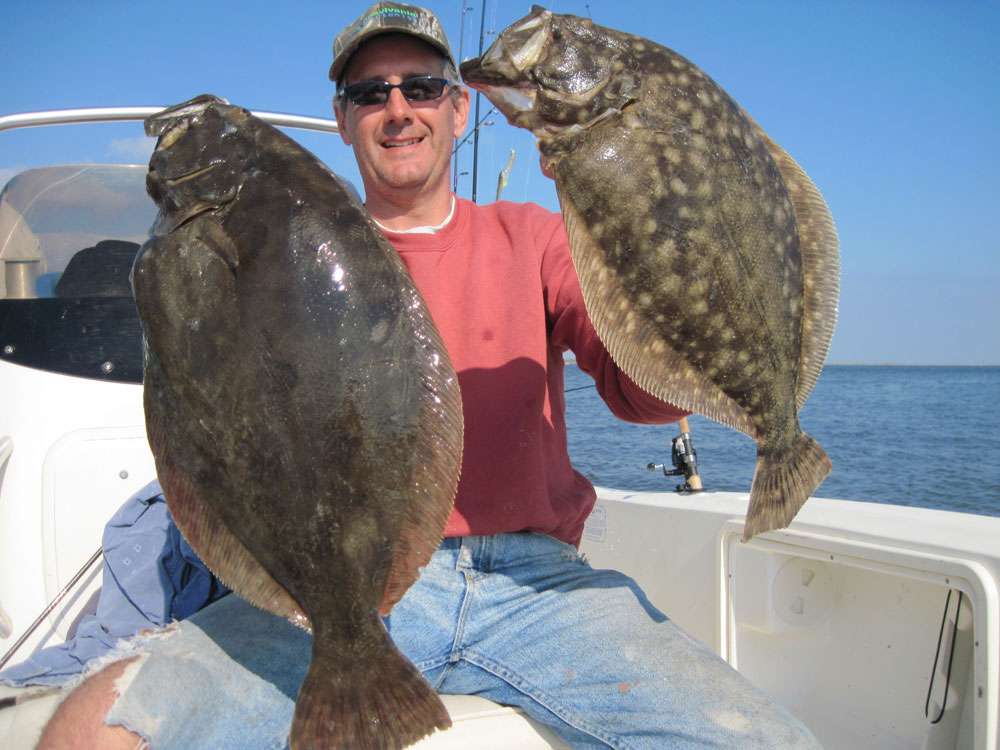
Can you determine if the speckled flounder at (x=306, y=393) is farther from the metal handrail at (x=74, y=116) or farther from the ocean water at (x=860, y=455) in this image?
the ocean water at (x=860, y=455)

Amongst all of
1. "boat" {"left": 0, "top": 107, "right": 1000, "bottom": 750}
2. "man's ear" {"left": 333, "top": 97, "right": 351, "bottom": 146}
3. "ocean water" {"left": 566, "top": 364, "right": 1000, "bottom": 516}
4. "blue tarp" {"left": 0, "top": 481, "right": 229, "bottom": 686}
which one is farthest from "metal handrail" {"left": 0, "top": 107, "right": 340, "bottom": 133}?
"ocean water" {"left": 566, "top": 364, "right": 1000, "bottom": 516}

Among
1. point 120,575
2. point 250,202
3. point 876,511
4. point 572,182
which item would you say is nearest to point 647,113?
point 572,182

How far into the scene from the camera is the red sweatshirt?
2.19 meters

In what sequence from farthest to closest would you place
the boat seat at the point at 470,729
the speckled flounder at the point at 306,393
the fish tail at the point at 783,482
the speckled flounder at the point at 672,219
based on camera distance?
the boat seat at the point at 470,729 < the fish tail at the point at 783,482 < the speckled flounder at the point at 672,219 < the speckled flounder at the point at 306,393

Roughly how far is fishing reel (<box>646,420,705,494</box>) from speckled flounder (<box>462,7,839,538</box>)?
6.99 ft

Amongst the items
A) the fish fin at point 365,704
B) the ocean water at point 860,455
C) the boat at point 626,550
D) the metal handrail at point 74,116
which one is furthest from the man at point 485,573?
the ocean water at point 860,455

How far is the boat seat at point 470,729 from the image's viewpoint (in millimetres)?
1966

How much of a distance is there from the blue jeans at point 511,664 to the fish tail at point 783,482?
0.52 metres

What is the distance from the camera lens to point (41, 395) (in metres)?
3.16

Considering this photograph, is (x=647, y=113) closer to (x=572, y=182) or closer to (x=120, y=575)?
(x=572, y=182)

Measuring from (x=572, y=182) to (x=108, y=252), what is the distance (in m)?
2.83

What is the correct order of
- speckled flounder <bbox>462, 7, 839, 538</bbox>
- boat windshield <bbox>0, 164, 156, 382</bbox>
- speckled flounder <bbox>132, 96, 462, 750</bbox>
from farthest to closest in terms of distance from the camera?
boat windshield <bbox>0, 164, 156, 382</bbox> < speckled flounder <bbox>462, 7, 839, 538</bbox> < speckled flounder <bbox>132, 96, 462, 750</bbox>

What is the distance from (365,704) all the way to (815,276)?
4.82ft

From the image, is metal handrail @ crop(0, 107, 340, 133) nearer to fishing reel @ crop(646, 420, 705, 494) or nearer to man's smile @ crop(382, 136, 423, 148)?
man's smile @ crop(382, 136, 423, 148)
